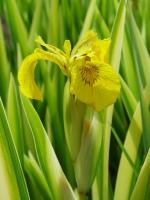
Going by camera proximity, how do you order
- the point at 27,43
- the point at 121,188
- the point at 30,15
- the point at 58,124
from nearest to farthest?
1. the point at 121,188
2. the point at 58,124
3. the point at 27,43
4. the point at 30,15

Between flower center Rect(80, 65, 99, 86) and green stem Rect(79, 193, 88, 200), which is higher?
flower center Rect(80, 65, 99, 86)

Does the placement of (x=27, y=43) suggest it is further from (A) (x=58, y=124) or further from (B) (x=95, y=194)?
(B) (x=95, y=194)

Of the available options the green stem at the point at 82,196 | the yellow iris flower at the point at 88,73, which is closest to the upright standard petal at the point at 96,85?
the yellow iris flower at the point at 88,73

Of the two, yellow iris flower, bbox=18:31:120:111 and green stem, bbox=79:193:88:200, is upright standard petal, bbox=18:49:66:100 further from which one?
green stem, bbox=79:193:88:200

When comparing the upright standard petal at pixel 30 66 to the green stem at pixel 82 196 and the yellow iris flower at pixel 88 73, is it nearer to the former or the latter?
the yellow iris flower at pixel 88 73

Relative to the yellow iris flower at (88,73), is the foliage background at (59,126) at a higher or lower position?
lower

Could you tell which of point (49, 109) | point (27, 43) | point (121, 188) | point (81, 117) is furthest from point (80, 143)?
point (27, 43)

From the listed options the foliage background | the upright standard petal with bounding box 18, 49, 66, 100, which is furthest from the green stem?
the upright standard petal with bounding box 18, 49, 66, 100
